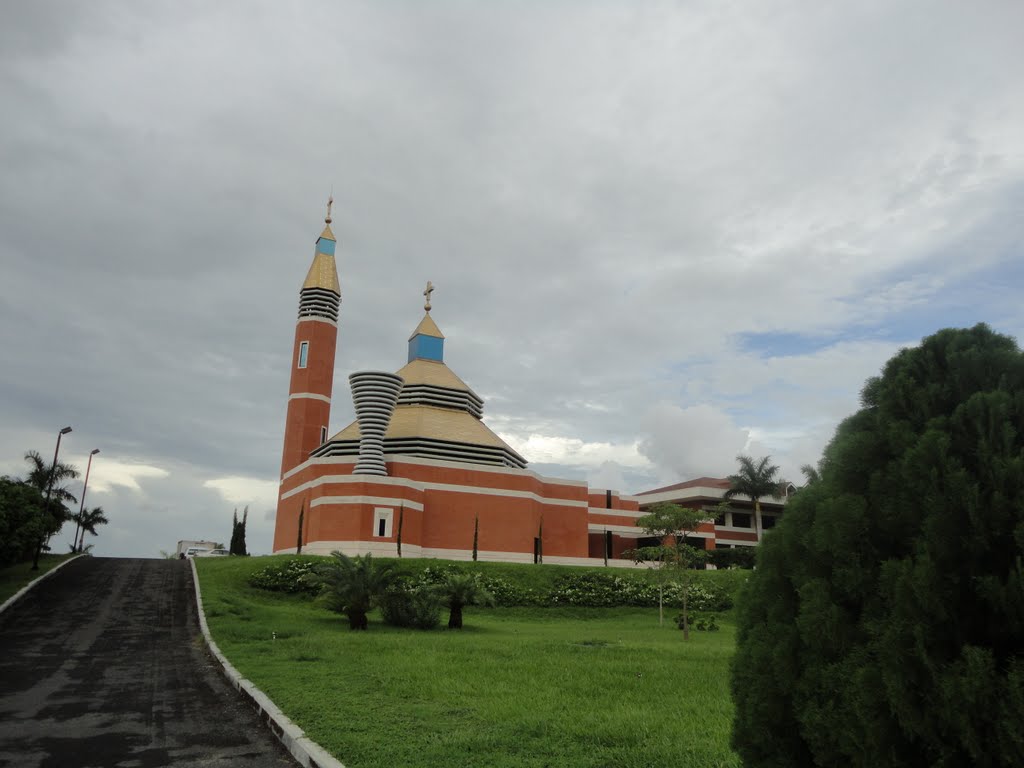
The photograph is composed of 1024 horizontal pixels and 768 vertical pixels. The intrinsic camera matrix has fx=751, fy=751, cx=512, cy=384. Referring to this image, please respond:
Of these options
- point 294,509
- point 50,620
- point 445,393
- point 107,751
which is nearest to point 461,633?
point 50,620

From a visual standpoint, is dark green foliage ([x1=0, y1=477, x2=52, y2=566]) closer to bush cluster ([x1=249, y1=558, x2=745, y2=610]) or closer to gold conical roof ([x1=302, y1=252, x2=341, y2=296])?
bush cluster ([x1=249, y1=558, x2=745, y2=610])

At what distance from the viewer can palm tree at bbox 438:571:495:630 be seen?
1927 cm

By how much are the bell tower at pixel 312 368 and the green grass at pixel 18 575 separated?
43.7ft

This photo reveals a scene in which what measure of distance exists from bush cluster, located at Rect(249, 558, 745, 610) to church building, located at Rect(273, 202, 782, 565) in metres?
3.32

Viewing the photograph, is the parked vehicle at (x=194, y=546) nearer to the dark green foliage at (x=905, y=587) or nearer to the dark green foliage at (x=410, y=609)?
the dark green foliage at (x=410, y=609)

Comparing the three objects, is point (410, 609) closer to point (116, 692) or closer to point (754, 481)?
point (116, 692)

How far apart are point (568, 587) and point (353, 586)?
13.8m

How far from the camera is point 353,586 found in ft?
59.1

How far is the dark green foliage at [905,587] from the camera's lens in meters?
3.23

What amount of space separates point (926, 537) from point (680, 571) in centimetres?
1936

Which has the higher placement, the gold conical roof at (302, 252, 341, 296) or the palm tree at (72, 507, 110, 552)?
the gold conical roof at (302, 252, 341, 296)

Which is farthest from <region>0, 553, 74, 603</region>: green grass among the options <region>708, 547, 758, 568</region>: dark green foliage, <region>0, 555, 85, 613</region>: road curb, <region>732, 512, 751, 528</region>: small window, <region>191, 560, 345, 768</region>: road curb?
<region>732, 512, 751, 528</region>: small window

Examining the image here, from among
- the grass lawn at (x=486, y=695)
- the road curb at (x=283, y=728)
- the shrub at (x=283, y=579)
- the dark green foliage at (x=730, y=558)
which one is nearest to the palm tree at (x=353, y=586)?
the grass lawn at (x=486, y=695)

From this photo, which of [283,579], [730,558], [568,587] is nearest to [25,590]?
[283,579]
